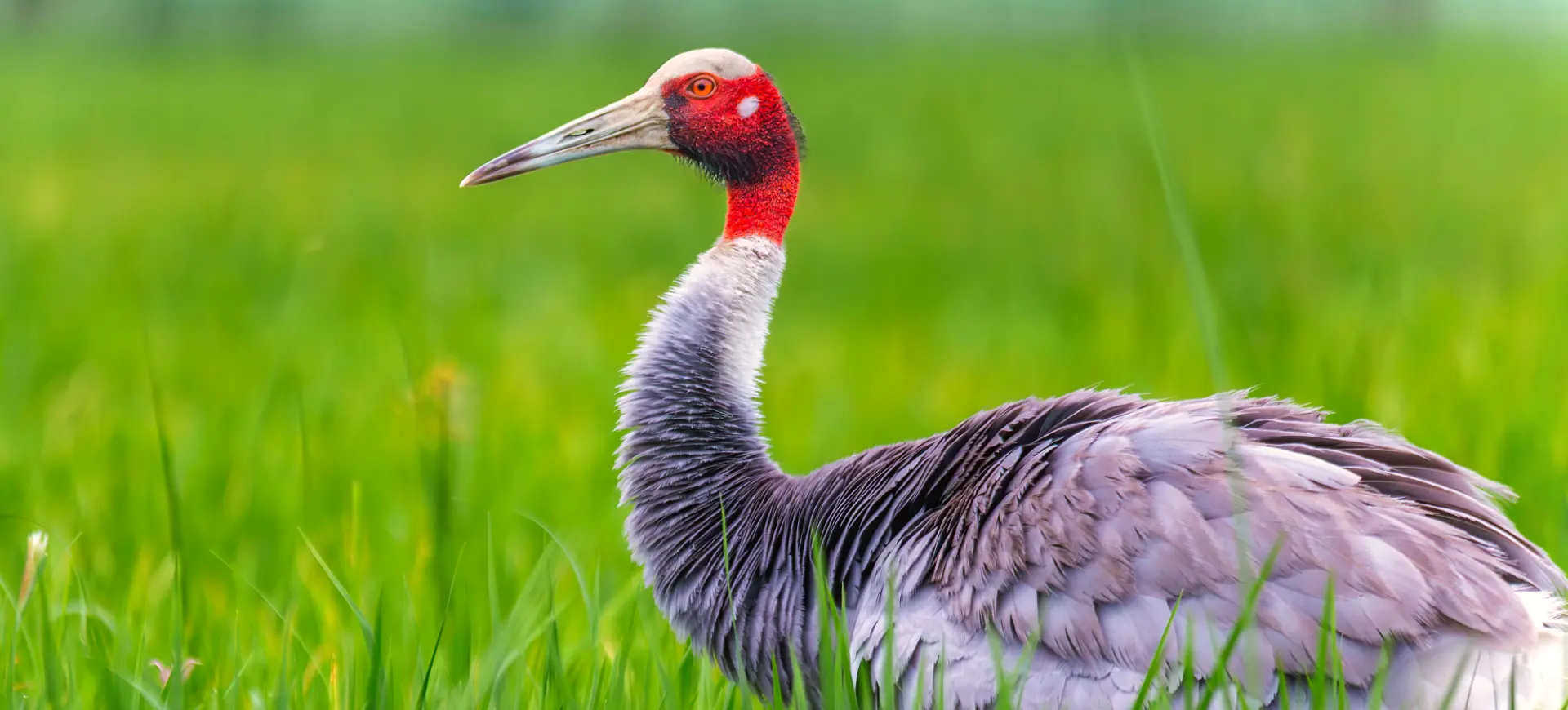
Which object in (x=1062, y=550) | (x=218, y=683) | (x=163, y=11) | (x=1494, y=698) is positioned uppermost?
(x=163, y=11)

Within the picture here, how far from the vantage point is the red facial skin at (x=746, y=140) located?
3506 millimetres

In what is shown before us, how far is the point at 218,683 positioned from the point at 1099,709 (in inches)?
77.2

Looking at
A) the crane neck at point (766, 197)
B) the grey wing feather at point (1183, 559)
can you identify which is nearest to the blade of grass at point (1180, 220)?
the grey wing feather at point (1183, 559)

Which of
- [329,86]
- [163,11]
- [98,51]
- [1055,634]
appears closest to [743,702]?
[1055,634]

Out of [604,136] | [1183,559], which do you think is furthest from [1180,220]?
[604,136]

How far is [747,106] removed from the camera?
11.5 ft

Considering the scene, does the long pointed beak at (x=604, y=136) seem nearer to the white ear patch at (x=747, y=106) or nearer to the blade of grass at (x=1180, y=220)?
the white ear patch at (x=747, y=106)

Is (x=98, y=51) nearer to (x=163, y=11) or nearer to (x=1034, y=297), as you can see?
(x=163, y=11)

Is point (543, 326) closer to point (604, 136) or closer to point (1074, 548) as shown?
point (604, 136)

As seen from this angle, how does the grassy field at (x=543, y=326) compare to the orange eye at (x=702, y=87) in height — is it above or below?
below

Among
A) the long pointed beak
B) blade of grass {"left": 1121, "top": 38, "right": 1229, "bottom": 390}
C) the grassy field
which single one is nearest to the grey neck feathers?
the grassy field

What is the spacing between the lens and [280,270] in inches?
336

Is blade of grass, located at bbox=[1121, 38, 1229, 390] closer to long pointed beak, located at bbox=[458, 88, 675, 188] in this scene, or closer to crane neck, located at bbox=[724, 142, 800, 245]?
crane neck, located at bbox=[724, 142, 800, 245]

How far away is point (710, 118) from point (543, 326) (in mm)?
4029
